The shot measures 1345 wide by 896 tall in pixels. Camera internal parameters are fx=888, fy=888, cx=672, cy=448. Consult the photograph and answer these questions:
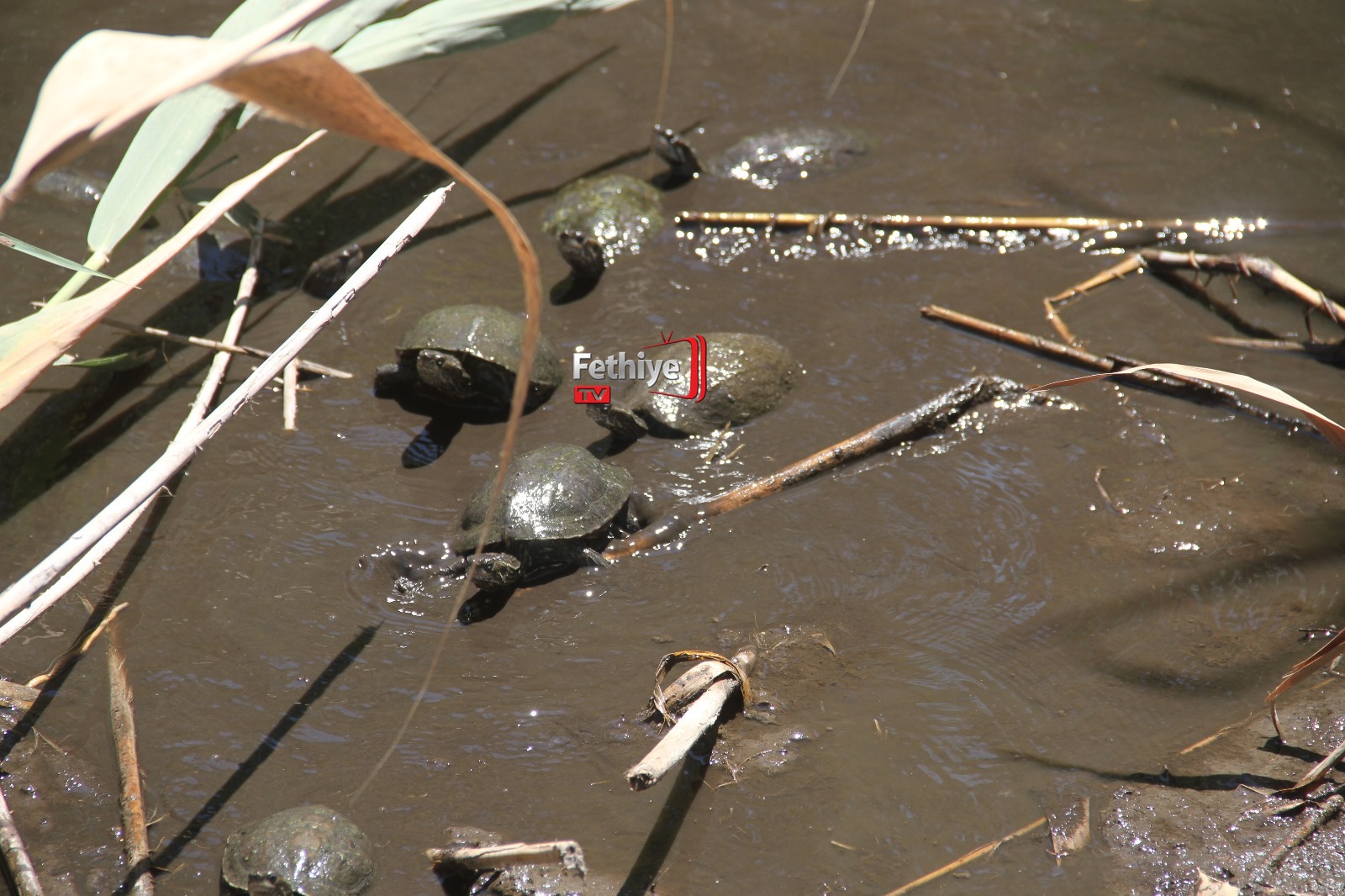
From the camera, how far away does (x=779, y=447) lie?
11.9ft

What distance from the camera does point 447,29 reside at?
13.0ft

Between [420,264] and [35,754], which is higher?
[420,264]

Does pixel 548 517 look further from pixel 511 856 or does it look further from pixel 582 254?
pixel 582 254

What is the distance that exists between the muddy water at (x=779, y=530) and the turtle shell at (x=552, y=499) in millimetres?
206

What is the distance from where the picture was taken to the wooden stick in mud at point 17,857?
2025mm

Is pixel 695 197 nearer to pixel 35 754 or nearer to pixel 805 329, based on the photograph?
pixel 805 329

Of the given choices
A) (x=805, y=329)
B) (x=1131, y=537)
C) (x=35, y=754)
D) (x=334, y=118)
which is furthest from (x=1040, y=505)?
(x=35, y=754)

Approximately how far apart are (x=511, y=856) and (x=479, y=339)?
2.16 m

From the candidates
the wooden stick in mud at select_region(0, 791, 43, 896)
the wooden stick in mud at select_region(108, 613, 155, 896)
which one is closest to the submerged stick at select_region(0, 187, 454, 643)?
the wooden stick in mud at select_region(0, 791, 43, 896)

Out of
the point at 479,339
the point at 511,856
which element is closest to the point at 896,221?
the point at 479,339

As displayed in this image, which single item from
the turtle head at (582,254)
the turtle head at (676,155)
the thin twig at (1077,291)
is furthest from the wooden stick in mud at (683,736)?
the turtle head at (676,155)

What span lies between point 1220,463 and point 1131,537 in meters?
0.61

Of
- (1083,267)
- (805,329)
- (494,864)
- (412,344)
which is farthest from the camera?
(1083,267)

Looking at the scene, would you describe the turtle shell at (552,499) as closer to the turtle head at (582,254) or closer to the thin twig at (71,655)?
the thin twig at (71,655)
